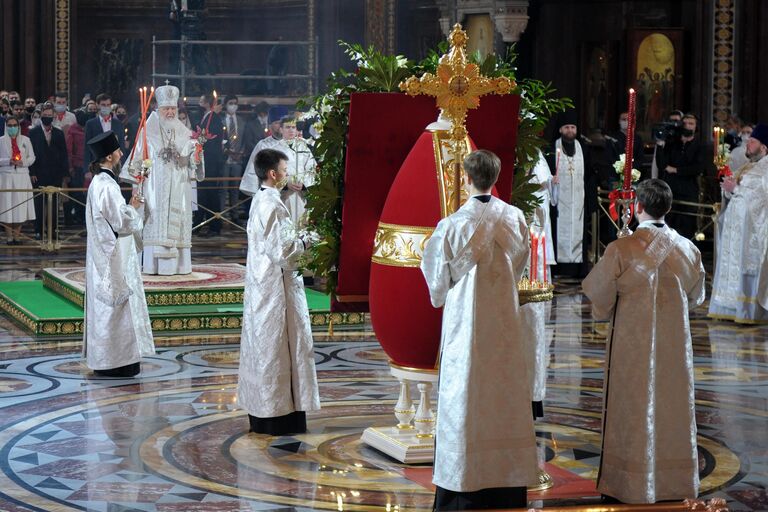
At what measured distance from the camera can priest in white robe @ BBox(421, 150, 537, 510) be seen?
5.58 m

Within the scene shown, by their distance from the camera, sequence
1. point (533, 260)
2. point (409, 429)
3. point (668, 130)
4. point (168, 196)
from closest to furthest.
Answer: point (533, 260) < point (409, 429) < point (168, 196) < point (668, 130)

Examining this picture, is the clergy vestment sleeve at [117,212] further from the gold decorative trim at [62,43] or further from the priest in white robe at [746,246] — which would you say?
the gold decorative trim at [62,43]

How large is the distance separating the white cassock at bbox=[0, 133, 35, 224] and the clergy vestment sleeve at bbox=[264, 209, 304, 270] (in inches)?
417

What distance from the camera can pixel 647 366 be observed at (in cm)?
579

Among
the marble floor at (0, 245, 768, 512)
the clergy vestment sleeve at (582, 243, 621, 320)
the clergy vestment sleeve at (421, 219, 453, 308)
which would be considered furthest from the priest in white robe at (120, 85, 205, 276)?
the clergy vestment sleeve at (582, 243, 621, 320)

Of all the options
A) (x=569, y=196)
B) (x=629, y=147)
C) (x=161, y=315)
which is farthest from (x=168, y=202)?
(x=629, y=147)

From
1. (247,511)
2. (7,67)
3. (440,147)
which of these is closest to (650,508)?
(247,511)

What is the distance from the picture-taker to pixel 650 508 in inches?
166

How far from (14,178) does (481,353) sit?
1288cm

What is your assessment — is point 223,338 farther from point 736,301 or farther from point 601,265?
point 601,265

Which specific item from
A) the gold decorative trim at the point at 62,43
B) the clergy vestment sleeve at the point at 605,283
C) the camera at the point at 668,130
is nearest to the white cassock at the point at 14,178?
the gold decorative trim at the point at 62,43

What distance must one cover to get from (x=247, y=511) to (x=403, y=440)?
1.20 m

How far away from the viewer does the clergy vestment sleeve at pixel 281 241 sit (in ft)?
23.3

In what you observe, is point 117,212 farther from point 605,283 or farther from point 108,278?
point 605,283
